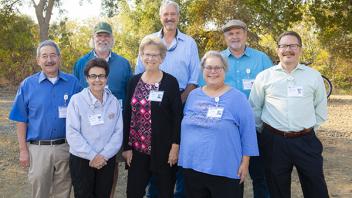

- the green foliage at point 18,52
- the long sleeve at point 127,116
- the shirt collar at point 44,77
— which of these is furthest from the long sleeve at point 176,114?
the green foliage at point 18,52

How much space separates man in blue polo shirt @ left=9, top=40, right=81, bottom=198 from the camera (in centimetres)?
392

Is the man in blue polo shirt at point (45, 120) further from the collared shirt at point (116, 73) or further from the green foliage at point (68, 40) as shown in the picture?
the green foliage at point (68, 40)

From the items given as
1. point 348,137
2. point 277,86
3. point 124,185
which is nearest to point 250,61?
point 277,86

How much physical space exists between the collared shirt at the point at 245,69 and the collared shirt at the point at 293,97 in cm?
32

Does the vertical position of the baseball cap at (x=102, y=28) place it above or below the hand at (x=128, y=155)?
above

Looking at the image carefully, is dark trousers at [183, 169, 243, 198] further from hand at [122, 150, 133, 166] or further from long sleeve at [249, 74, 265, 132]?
long sleeve at [249, 74, 265, 132]

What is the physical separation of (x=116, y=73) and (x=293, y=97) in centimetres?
207

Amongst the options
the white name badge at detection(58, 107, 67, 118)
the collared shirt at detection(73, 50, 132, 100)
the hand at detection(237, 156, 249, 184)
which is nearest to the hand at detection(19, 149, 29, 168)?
the white name badge at detection(58, 107, 67, 118)

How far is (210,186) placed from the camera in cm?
352

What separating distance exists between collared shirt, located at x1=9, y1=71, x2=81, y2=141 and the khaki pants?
0.13 m

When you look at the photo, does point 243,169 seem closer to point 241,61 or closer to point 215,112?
point 215,112

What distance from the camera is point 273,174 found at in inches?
159

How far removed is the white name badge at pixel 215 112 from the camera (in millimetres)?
3438

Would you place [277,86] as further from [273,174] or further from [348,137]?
[348,137]
